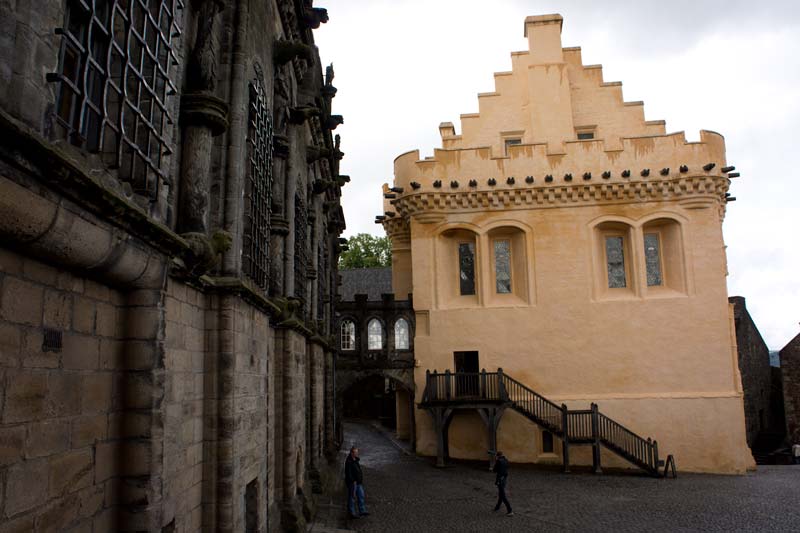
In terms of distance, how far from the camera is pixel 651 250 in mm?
26062

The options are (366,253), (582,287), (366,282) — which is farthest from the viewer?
(366,253)

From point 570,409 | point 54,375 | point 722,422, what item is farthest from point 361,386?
point 54,375

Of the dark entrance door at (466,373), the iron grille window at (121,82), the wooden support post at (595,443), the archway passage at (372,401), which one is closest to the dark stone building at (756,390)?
the wooden support post at (595,443)

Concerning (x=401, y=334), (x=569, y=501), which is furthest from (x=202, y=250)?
(x=401, y=334)

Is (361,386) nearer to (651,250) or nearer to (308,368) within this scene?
(651,250)

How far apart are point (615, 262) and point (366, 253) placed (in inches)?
1363

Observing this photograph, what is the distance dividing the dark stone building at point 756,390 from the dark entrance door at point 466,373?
14588 mm

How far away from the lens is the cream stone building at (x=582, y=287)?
24.2 meters

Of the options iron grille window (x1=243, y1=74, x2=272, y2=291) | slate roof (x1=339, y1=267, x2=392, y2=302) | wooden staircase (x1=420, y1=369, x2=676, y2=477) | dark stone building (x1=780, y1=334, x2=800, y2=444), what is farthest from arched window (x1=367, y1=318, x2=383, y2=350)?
dark stone building (x1=780, y1=334, x2=800, y2=444)

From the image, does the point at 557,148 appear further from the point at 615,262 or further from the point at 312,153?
the point at 312,153

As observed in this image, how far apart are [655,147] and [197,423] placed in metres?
23.3

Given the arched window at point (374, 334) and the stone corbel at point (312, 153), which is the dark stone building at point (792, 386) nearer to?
the arched window at point (374, 334)

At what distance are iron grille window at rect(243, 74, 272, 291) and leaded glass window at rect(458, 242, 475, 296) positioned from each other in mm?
16186

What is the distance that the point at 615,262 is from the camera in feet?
85.4
